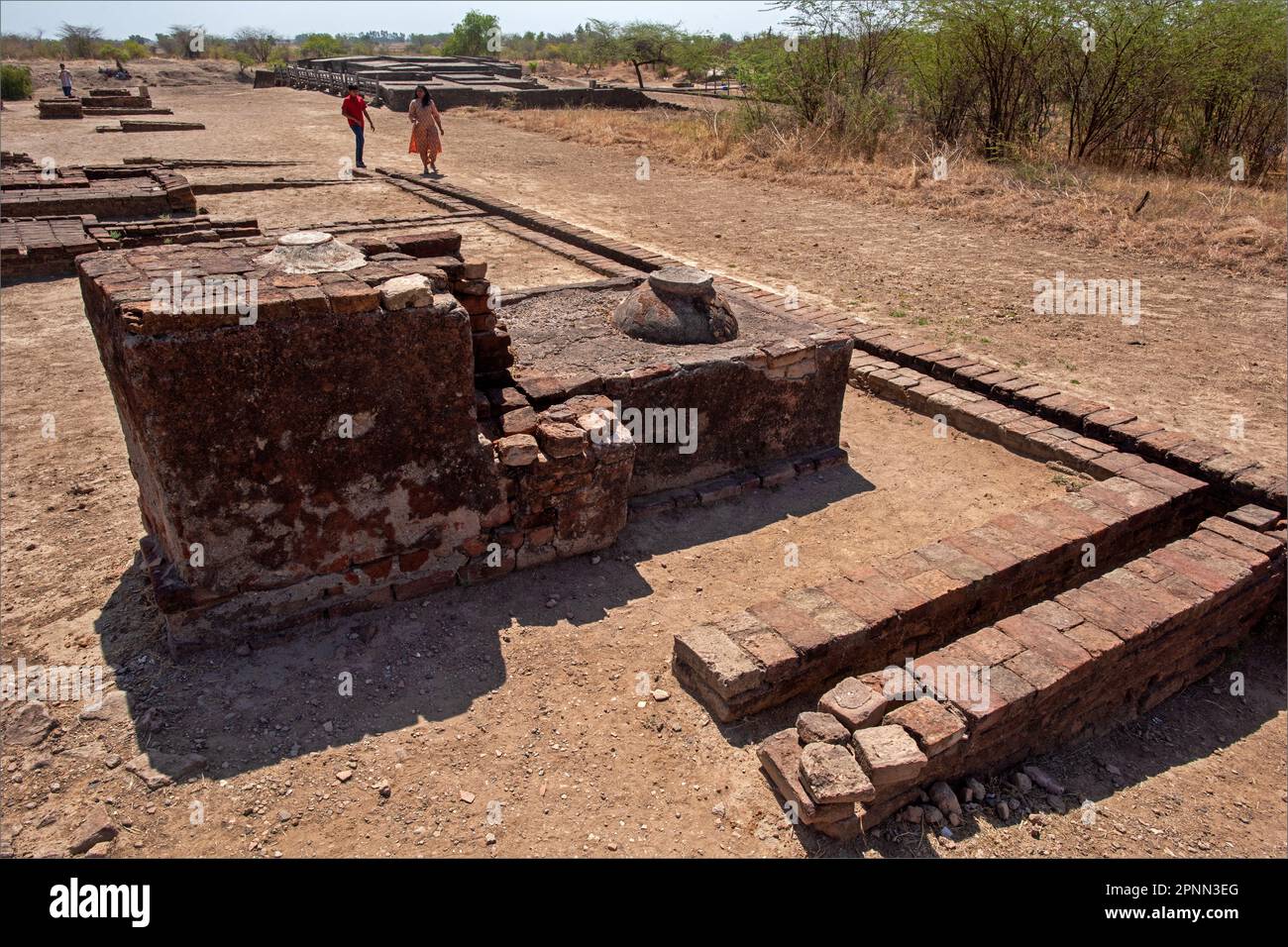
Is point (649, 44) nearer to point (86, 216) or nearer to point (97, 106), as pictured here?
point (97, 106)

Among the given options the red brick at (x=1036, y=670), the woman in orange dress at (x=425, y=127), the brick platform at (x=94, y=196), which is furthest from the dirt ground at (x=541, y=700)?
the woman in orange dress at (x=425, y=127)

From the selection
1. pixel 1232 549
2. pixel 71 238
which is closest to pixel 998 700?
pixel 1232 549

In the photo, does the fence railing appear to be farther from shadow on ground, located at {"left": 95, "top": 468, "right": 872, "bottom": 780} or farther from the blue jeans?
shadow on ground, located at {"left": 95, "top": 468, "right": 872, "bottom": 780}

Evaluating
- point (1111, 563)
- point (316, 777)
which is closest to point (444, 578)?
point (316, 777)

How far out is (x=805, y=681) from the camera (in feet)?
10.6

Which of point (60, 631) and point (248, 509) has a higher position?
point (248, 509)

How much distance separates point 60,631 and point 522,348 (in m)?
2.67

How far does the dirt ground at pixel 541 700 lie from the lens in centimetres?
271

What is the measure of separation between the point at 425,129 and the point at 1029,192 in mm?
9411

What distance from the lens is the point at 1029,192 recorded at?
11.8 m

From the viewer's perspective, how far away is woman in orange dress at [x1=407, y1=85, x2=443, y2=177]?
1359 centimetres

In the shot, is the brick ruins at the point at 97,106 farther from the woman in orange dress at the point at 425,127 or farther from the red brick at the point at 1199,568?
the red brick at the point at 1199,568

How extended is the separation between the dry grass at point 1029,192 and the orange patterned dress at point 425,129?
4544mm

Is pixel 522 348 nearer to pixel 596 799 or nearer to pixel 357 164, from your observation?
pixel 596 799
